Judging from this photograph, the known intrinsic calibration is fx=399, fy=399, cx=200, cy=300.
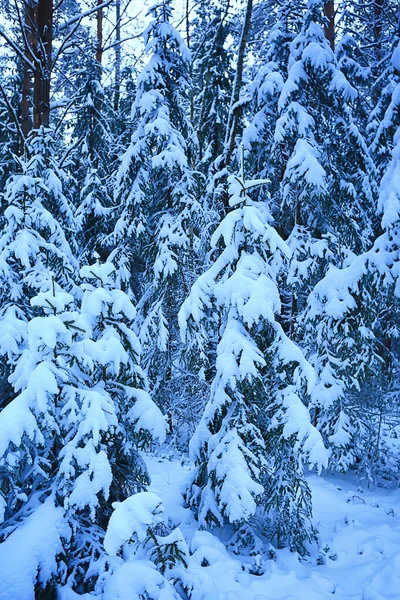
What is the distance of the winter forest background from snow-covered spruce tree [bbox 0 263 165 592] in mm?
25

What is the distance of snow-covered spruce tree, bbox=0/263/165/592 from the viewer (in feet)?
11.7

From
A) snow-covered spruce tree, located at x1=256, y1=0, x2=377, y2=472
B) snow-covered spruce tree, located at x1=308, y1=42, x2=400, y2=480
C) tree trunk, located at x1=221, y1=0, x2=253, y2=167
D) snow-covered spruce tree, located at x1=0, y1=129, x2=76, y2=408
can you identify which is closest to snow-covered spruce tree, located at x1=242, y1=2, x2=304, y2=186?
snow-covered spruce tree, located at x1=256, y1=0, x2=377, y2=472

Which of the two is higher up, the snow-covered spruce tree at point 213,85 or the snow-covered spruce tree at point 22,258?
the snow-covered spruce tree at point 213,85

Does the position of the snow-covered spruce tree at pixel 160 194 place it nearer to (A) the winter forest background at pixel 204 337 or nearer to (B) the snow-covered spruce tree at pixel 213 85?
(A) the winter forest background at pixel 204 337

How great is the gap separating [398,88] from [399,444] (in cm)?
990

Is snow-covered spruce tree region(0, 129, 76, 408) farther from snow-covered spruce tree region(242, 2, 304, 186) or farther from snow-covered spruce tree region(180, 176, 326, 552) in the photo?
snow-covered spruce tree region(242, 2, 304, 186)

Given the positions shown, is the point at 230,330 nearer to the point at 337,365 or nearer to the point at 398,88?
the point at 337,365

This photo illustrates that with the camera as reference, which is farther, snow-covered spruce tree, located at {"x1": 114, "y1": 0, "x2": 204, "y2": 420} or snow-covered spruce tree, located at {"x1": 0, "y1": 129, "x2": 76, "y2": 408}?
snow-covered spruce tree, located at {"x1": 114, "y1": 0, "x2": 204, "y2": 420}

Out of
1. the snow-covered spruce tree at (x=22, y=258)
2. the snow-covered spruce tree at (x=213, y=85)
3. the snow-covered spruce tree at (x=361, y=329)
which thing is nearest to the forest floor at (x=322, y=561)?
the snow-covered spruce tree at (x=361, y=329)

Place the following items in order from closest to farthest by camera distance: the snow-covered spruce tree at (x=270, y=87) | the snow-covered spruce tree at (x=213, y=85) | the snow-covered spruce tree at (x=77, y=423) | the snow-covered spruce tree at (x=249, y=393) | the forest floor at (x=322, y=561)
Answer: the snow-covered spruce tree at (x=77, y=423) < the forest floor at (x=322, y=561) < the snow-covered spruce tree at (x=249, y=393) < the snow-covered spruce tree at (x=270, y=87) < the snow-covered spruce tree at (x=213, y=85)

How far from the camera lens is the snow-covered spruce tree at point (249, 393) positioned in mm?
5125

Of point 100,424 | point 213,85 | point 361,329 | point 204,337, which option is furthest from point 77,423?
point 213,85

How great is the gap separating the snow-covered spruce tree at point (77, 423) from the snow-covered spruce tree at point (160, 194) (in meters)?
5.45

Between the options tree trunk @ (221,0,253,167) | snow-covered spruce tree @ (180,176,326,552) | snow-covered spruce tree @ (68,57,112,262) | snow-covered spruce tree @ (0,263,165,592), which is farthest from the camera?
snow-covered spruce tree @ (68,57,112,262)
